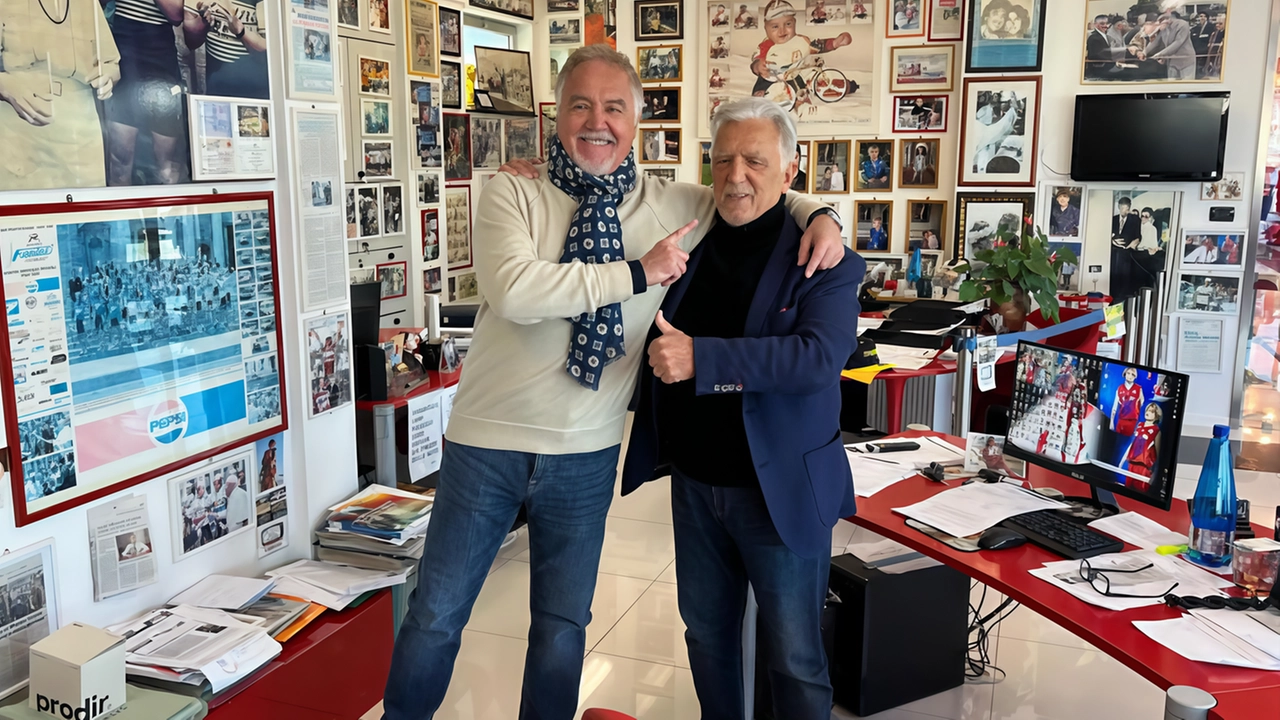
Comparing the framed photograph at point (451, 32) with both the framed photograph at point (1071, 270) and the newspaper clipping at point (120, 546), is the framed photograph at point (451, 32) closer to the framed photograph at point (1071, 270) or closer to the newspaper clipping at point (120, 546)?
the framed photograph at point (1071, 270)

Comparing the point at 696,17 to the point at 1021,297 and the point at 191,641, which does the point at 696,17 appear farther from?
the point at 191,641

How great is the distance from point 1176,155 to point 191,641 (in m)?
5.82

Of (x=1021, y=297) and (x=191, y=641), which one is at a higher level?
(x=1021, y=297)

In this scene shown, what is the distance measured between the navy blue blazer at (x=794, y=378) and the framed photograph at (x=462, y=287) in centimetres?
492

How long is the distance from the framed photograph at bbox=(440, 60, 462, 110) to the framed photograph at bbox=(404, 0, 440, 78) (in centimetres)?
15

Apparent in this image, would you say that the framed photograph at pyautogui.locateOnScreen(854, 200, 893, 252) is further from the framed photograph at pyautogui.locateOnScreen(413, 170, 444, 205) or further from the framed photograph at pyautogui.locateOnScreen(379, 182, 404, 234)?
the framed photograph at pyautogui.locateOnScreen(379, 182, 404, 234)

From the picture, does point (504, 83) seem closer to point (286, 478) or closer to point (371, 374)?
point (371, 374)

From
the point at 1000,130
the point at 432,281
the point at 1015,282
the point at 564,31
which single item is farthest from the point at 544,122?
the point at 1015,282

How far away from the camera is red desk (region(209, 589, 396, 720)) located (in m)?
2.34

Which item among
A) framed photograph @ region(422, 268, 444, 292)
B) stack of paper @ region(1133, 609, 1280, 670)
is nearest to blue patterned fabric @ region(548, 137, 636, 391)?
stack of paper @ region(1133, 609, 1280, 670)

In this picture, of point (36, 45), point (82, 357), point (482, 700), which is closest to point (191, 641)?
point (82, 357)

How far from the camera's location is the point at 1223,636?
→ 74.9 inches

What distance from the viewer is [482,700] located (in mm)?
3150

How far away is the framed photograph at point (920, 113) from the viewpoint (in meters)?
6.61
